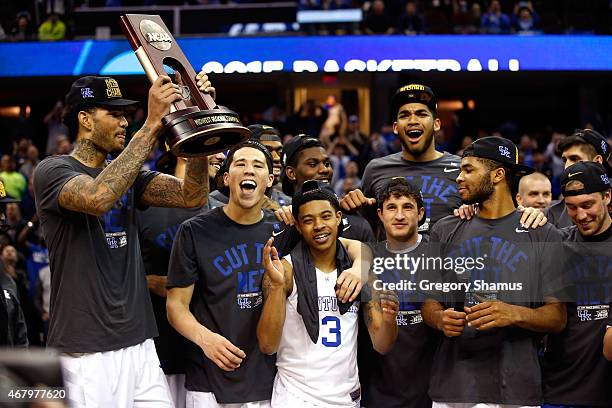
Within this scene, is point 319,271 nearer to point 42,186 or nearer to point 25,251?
point 42,186

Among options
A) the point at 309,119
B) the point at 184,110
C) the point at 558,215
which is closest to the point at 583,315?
the point at 558,215

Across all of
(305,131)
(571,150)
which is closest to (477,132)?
(305,131)

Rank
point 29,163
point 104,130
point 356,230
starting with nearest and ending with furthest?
1. point 104,130
2. point 356,230
3. point 29,163

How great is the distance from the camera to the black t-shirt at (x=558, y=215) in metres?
5.32

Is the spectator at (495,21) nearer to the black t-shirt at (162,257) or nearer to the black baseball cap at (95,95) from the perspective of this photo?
the black t-shirt at (162,257)

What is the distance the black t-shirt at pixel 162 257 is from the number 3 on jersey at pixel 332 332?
105 cm

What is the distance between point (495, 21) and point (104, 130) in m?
12.0

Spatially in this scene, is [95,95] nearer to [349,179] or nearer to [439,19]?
[349,179]

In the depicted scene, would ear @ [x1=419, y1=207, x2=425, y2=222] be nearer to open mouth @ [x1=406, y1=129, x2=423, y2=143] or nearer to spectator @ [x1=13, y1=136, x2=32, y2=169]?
open mouth @ [x1=406, y1=129, x2=423, y2=143]

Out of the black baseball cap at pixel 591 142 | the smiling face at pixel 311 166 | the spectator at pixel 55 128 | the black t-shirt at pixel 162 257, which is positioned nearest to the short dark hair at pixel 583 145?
the black baseball cap at pixel 591 142

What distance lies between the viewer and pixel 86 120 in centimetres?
437

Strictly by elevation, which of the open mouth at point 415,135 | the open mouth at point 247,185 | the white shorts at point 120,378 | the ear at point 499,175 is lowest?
the white shorts at point 120,378

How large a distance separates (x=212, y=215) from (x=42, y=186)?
37.7 inches

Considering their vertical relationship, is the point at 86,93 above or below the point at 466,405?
above
